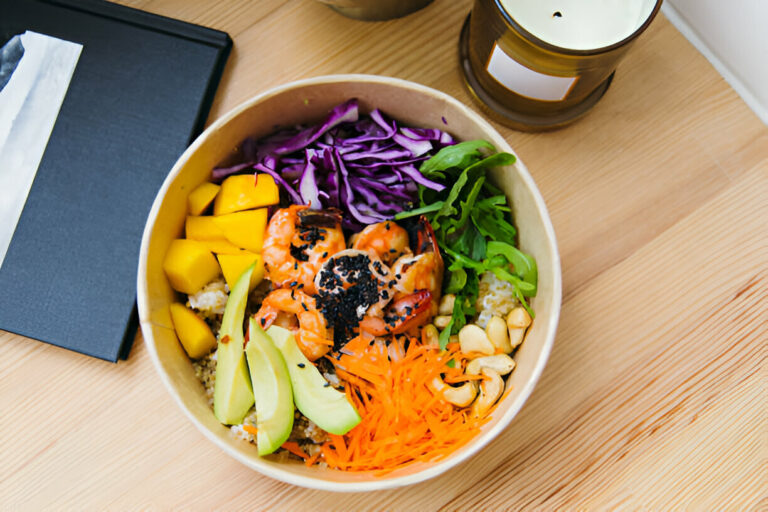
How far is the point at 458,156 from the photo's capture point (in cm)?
99

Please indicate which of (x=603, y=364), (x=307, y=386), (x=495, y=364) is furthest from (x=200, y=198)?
(x=603, y=364)

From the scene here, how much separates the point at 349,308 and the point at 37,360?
650 mm

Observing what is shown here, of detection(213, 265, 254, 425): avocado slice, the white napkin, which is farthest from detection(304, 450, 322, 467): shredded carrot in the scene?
the white napkin

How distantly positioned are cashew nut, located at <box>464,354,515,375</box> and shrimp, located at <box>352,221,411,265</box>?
0.76ft

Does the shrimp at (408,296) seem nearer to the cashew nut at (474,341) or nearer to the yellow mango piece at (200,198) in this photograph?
the cashew nut at (474,341)

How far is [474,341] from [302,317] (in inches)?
11.9

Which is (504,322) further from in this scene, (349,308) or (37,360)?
(37,360)

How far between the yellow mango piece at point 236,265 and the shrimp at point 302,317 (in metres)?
0.06

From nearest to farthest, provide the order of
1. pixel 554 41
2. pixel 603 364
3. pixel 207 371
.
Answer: pixel 554 41, pixel 207 371, pixel 603 364

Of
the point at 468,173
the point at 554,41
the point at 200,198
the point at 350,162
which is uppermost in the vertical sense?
the point at 554,41

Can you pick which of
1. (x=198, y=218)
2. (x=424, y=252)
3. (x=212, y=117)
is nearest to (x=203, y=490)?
(x=198, y=218)

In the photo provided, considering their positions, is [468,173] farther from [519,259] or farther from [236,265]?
[236,265]

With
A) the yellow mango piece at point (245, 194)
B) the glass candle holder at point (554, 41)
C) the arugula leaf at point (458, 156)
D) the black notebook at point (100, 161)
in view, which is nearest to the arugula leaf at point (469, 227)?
the arugula leaf at point (458, 156)

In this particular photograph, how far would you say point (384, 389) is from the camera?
3.20 feet
